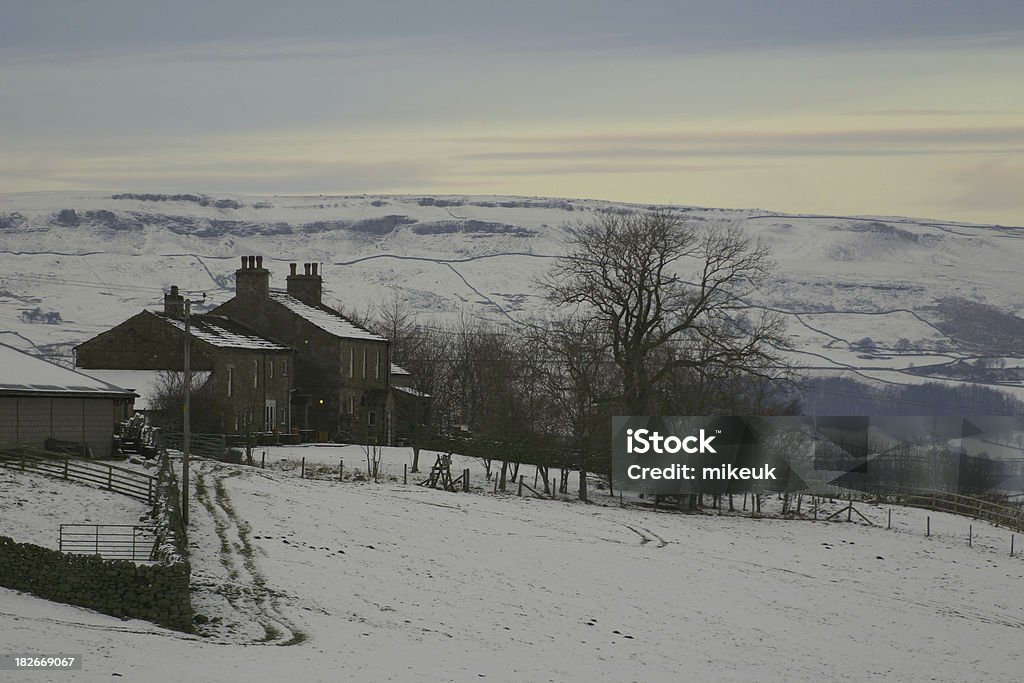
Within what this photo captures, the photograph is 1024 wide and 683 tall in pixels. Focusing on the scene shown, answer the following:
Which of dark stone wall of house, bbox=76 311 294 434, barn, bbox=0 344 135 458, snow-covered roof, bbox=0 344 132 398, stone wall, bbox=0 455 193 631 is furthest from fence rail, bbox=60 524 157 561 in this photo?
dark stone wall of house, bbox=76 311 294 434

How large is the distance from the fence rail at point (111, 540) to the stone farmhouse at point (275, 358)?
31.9m

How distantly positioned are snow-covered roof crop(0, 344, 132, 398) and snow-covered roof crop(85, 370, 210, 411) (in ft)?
31.9

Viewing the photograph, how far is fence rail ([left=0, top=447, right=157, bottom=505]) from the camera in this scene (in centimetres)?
5012

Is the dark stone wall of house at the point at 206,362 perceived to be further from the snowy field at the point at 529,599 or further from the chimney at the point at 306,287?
the snowy field at the point at 529,599

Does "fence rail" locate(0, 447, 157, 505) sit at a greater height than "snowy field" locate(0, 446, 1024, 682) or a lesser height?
greater

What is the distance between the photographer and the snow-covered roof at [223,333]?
7600 centimetres

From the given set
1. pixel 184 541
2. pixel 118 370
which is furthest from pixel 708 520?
pixel 118 370

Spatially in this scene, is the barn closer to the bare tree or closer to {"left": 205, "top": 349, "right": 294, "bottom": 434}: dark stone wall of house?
Answer: {"left": 205, "top": 349, "right": 294, "bottom": 434}: dark stone wall of house

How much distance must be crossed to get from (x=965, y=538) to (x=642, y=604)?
2666 cm

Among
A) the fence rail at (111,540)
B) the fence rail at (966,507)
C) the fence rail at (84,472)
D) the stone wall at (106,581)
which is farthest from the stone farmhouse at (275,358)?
the stone wall at (106,581)

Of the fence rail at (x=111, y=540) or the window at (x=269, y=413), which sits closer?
the fence rail at (x=111, y=540)

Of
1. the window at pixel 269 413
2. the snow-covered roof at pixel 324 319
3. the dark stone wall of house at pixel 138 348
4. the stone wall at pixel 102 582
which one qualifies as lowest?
the stone wall at pixel 102 582

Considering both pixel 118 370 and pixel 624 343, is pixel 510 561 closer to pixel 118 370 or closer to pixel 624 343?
pixel 624 343

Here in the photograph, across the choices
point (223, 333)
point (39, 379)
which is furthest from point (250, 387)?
point (39, 379)
